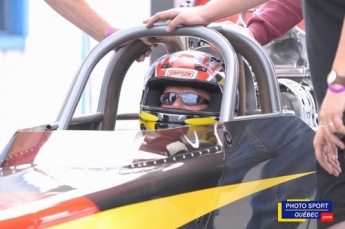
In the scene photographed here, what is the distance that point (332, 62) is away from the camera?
123 inches

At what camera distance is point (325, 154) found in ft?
9.83

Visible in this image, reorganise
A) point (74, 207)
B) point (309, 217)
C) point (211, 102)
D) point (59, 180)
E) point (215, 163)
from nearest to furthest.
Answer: point (74, 207) → point (59, 180) → point (215, 163) → point (309, 217) → point (211, 102)

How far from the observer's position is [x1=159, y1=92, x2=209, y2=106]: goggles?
3.86 meters

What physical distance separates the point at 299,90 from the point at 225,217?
1760 millimetres

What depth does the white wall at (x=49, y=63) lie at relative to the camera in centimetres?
903

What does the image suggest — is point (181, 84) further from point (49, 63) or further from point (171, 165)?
point (49, 63)

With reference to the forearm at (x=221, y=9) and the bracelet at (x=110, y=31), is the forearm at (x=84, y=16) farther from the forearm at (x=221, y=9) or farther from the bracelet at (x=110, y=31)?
the forearm at (x=221, y=9)

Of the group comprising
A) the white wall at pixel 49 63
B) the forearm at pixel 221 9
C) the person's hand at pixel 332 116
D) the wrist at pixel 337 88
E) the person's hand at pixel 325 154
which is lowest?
the white wall at pixel 49 63

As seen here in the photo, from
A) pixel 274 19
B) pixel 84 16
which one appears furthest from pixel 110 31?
pixel 274 19

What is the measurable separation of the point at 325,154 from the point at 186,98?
99cm

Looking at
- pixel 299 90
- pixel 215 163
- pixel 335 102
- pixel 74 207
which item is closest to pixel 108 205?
pixel 74 207

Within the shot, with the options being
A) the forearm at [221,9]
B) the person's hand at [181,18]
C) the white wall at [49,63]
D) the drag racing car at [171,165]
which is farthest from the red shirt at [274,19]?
the white wall at [49,63]

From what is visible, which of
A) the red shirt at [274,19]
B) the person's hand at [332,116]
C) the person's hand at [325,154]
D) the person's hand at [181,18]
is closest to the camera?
the person's hand at [332,116]

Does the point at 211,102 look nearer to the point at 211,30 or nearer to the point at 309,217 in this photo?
the point at 211,30
